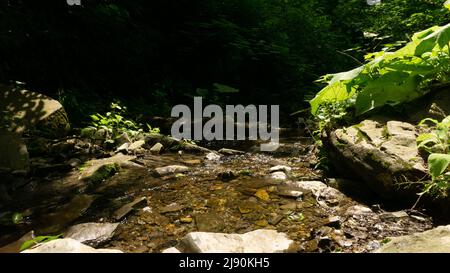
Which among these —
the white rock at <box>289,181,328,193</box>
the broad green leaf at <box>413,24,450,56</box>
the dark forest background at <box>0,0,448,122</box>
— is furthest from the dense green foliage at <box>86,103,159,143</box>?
the broad green leaf at <box>413,24,450,56</box>

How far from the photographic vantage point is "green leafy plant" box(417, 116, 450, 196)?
2.51 metres

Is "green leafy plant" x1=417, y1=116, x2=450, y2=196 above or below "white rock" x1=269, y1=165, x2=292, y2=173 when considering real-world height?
above

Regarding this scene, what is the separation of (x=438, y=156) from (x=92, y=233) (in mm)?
2807

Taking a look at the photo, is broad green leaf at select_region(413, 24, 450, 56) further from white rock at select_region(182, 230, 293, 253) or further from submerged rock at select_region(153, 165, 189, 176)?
submerged rock at select_region(153, 165, 189, 176)

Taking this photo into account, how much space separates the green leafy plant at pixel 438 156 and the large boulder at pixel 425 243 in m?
0.51

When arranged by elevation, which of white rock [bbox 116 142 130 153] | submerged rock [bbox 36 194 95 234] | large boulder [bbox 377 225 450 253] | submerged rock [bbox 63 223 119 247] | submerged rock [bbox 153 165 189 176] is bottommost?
submerged rock [bbox 36 194 95 234]

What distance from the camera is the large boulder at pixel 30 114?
5.19 m

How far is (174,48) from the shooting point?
1047 cm

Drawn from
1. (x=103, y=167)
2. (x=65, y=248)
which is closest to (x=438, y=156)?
(x=65, y=248)

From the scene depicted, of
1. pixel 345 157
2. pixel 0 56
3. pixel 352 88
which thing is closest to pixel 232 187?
pixel 345 157

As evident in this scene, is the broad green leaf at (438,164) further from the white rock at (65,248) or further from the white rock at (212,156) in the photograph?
the white rock at (212,156)

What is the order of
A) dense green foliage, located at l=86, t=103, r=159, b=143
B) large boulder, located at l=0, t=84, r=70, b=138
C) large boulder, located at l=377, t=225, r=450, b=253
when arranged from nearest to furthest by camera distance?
large boulder, located at l=377, t=225, r=450, b=253
large boulder, located at l=0, t=84, r=70, b=138
dense green foliage, located at l=86, t=103, r=159, b=143

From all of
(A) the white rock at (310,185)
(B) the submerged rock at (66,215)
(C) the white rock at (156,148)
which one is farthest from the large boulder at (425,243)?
(C) the white rock at (156,148)

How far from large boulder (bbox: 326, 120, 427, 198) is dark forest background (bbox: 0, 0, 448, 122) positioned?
2857 millimetres
